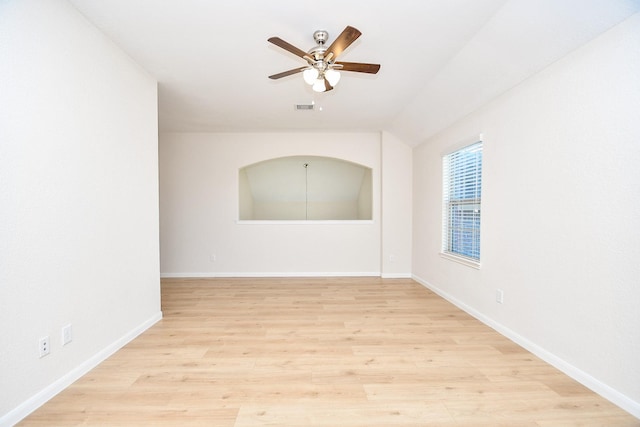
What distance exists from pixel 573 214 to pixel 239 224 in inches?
175

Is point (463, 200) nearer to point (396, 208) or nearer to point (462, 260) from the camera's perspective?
point (462, 260)

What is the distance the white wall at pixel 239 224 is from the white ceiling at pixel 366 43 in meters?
1.33

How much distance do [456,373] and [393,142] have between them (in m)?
3.78

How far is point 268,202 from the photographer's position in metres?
7.33

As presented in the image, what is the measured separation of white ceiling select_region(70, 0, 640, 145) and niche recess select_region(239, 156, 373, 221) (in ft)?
9.53

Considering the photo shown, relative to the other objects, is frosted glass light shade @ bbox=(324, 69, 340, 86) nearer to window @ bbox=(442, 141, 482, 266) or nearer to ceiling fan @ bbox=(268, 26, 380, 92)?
ceiling fan @ bbox=(268, 26, 380, 92)

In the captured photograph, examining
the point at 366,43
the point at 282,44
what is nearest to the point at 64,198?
the point at 282,44

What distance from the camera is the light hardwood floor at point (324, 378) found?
5.23 feet

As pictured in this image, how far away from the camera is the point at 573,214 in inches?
76.9

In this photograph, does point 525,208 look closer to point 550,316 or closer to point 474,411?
point 550,316

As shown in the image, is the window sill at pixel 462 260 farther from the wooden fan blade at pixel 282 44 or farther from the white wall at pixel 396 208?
the wooden fan blade at pixel 282 44

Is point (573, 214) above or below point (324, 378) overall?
above

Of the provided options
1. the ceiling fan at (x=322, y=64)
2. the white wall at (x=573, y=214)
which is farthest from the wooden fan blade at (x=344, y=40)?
the white wall at (x=573, y=214)

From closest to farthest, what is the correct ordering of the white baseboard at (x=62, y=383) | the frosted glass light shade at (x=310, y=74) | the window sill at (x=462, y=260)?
the white baseboard at (x=62, y=383) < the frosted glass light shade at (x=310, y=74) < the window sill at (x=462, y=260)
